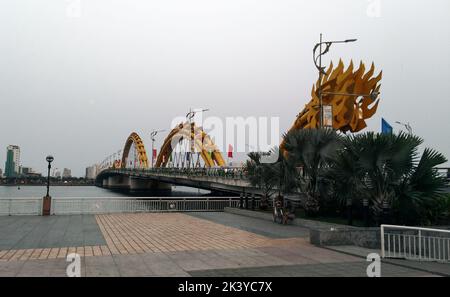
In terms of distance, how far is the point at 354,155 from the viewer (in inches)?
576

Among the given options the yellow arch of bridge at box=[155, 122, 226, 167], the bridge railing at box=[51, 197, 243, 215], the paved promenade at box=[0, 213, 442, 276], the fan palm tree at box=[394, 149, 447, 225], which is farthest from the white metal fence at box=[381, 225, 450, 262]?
the yellow arch of bridge at box=[155, 122, 226, 167]

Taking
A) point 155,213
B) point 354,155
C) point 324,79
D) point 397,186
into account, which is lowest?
point 155,213

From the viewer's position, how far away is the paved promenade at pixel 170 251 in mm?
8555

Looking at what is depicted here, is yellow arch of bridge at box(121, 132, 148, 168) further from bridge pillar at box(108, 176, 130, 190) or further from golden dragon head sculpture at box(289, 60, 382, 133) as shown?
golden dragon head sculpture at box(289, 60, 382, 133)

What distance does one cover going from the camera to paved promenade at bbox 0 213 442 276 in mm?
8555

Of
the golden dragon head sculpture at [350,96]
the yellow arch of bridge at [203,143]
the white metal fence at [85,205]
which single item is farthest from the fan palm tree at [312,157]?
the yellow arch of bridge at [203,143]

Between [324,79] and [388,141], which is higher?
[324,79]

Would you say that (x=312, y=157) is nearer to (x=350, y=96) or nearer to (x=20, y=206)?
(x=20, y=206)

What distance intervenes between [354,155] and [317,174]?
3.96 m

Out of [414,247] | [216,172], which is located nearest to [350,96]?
[216,172]

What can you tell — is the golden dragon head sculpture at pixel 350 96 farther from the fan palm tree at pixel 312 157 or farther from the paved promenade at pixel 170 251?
the paved promenade at pixel 170 251

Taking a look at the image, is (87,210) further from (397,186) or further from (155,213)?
(397,186)
